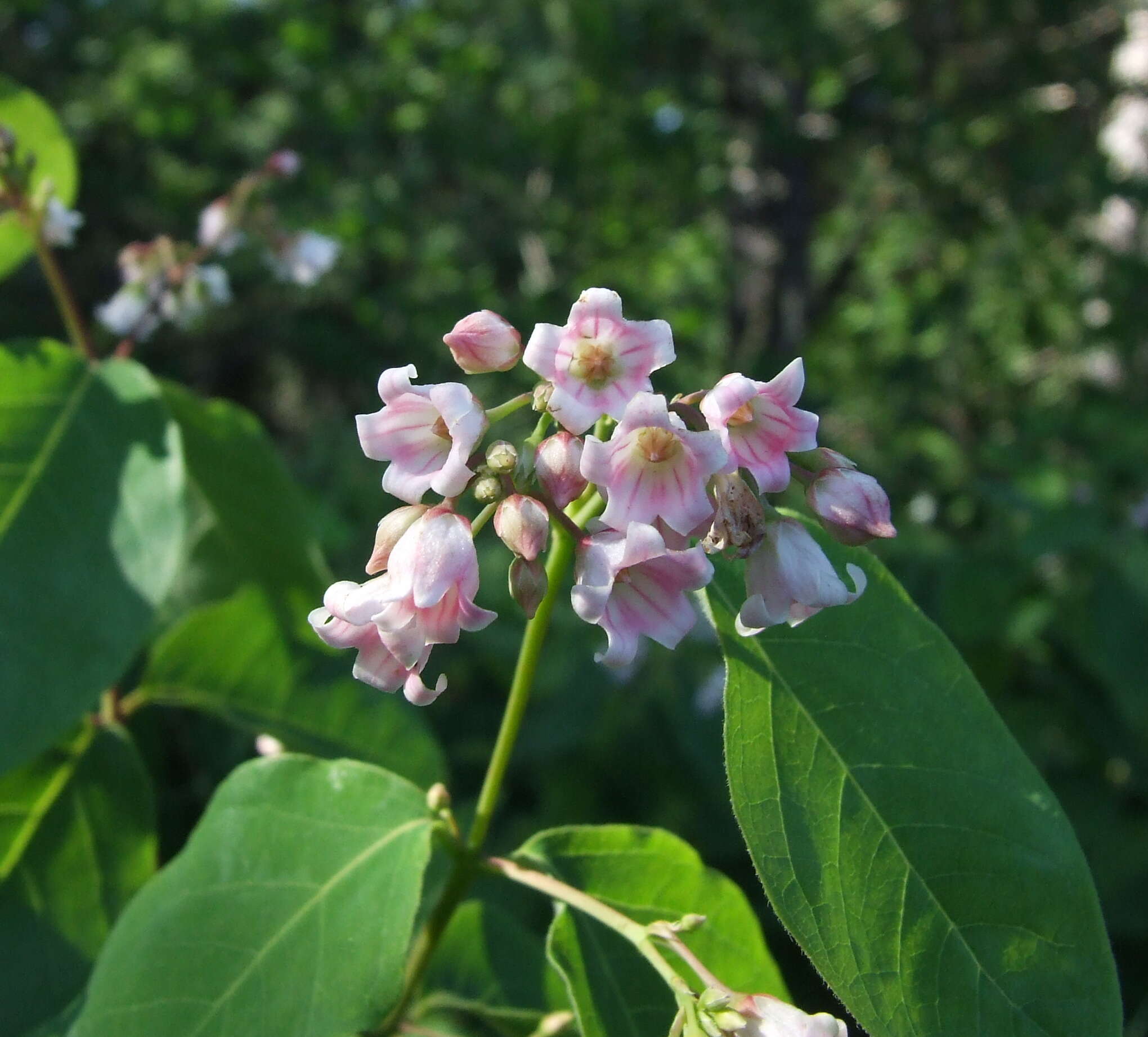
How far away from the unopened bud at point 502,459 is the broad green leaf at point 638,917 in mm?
396

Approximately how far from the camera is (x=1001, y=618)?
3.39 m

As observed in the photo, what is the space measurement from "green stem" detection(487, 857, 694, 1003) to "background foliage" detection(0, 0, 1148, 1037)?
2.85 ft

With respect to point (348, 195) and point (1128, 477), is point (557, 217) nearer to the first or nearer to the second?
point (348, 195)

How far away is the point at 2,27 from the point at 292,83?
373 cm

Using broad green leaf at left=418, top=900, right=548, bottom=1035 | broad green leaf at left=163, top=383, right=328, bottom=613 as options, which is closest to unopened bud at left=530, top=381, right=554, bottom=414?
broad green leaf at left=418, top=900, right=548, bottom=1035

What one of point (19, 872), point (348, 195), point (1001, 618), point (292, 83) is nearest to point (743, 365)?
point (1001, 618)

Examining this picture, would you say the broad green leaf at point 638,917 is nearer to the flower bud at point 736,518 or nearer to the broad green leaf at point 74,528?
the flower bud at point 736,518

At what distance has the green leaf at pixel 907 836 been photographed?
914 mm

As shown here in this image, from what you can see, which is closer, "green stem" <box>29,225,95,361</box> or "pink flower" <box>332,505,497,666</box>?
"pink flower" <box>332,505,497,666</box>

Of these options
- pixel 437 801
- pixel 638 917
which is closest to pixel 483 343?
pixel 437 801

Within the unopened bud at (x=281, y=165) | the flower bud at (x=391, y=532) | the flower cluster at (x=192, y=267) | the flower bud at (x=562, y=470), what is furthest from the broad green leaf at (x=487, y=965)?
the unopened bud at (x=281, y=165)

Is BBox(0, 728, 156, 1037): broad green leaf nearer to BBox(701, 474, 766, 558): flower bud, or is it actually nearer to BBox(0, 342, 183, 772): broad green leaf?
BBox(0, 342, 183, 772): broad green leaf

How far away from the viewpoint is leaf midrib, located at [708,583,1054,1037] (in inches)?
36.1

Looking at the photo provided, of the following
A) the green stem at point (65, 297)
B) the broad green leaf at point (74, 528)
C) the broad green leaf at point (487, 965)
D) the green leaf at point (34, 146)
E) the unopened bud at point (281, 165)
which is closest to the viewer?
the broad green leaf at point (74, 528)
